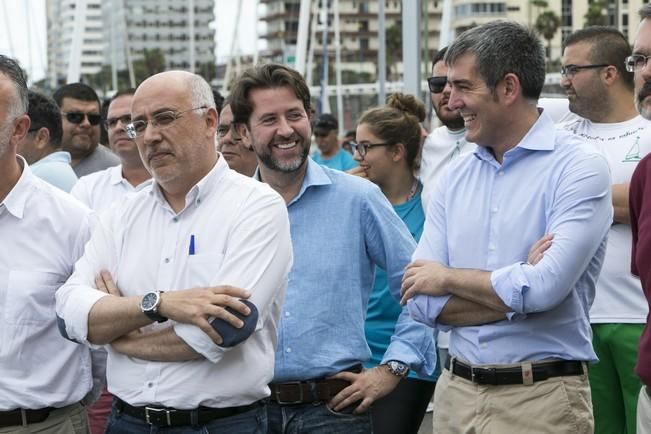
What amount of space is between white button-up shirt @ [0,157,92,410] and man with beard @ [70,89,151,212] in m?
1.85

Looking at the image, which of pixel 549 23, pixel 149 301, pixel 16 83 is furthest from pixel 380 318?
pixel 549 23

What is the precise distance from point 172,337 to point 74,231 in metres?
0.81

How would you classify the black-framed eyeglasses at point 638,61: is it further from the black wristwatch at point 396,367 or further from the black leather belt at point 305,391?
the black leather belt at point 305,391

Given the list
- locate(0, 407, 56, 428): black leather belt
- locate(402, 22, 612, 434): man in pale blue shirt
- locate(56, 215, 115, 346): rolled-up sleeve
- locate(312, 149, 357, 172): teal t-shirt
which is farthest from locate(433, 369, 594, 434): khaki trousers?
locate(312, 149, 357, 172): teal t-shirt

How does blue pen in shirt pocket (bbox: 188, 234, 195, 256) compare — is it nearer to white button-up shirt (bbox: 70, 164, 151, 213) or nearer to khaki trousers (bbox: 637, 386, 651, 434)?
khaki trousers (bbox: 637, 386, 651, 434)

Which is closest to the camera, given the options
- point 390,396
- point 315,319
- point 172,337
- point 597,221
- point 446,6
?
point 172,337

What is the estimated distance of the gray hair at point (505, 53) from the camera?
4.01 m

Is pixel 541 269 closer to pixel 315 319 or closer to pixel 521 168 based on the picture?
pixel 521 168

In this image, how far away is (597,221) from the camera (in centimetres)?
383

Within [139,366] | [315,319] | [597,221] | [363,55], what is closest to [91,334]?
[139,366]

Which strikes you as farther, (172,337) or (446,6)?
(446,6)

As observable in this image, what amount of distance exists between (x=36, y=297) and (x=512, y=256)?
5.54 feet

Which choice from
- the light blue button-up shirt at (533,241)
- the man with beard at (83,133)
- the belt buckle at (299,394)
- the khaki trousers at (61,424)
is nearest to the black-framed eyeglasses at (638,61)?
the light blue button-up shirt at (533,241)

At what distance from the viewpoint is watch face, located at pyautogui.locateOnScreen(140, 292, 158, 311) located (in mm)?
3520
